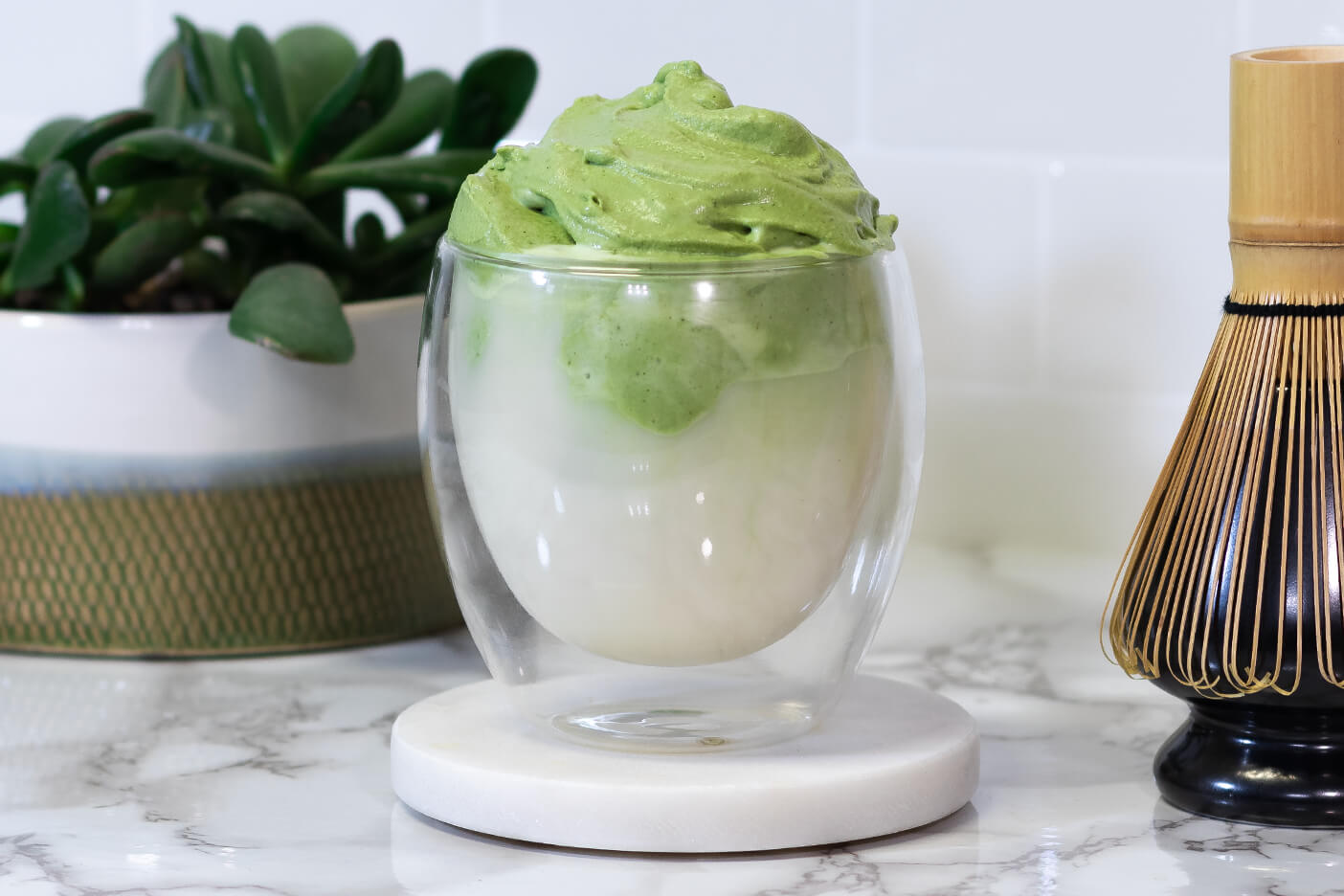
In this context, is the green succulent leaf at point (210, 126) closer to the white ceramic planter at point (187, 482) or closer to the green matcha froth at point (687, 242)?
the white ceramic planter at point (187, 482)

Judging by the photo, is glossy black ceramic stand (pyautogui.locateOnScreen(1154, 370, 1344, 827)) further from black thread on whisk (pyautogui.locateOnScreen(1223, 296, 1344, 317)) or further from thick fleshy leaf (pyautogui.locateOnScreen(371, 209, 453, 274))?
thick fleshy leaf (pyautogui.locateOnScreen(371, 209, 453, 274))

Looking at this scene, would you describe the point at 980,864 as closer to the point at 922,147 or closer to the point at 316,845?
the point at 316,845

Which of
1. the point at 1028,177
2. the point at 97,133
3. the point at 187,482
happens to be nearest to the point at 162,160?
the point at 97,133

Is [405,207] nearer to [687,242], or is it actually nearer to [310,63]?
[310,63]

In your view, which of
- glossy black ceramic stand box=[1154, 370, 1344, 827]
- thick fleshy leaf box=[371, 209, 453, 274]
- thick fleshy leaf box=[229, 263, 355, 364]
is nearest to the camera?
glossy black ceramic stand box=[1154, 370, 1344, 827]

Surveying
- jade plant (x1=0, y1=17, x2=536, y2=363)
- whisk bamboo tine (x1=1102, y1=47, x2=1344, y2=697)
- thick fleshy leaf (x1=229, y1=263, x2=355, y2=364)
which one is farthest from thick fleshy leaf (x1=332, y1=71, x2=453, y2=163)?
whisk bamboo tine (x1=1102, y1=47, x2=1344, y2=697)

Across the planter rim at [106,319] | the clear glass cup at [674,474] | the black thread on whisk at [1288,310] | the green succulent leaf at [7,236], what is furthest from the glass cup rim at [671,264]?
the green succulent leaf at [7,236]
